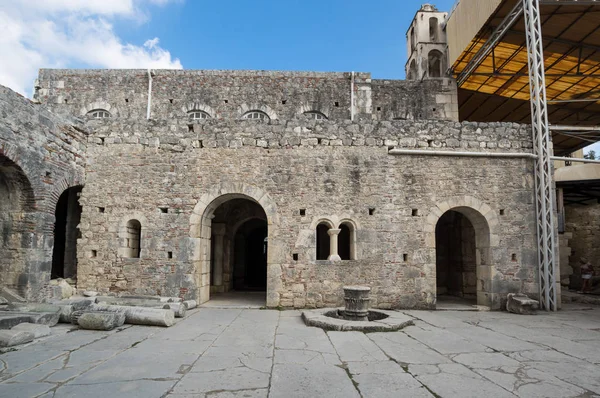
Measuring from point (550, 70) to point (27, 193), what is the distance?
53.9 feet

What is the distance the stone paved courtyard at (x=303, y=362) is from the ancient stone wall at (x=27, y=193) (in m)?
2.11

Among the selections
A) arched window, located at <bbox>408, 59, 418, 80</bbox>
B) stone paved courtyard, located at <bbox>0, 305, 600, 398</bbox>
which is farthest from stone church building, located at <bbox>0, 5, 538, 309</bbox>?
arched window, located at <bbox>408, 59, 418, 80</bbox>

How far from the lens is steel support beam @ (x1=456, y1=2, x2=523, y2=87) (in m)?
9.98

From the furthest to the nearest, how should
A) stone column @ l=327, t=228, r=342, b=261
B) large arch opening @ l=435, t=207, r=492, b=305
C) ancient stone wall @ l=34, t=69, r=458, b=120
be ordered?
ancient stone wall @ l=34, t=69, r=458, b=120 → large arch opening @ l=435, t=207, r=492, b=305 → stone column @ l=327, t=228, r=342, b=261

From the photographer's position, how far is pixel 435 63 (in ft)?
54.0

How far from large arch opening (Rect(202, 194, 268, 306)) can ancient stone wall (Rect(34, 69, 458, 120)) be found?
437 cm

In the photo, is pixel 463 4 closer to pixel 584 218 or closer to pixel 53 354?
pixel 584 218

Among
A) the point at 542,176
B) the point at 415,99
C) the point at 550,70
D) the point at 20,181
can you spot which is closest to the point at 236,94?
the point at 415,99

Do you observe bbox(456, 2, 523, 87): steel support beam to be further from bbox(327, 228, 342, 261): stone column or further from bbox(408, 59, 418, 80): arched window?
bbox(327, 228, 342, 261): stone column

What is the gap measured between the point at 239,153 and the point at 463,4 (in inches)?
382

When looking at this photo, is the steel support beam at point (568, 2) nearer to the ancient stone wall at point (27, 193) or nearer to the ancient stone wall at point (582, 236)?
the ancient stone wall at point (582, 236)

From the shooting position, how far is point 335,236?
9219mm

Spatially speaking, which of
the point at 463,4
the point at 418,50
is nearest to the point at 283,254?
the point at 463,4

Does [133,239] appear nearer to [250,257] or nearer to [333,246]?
[333,246]
